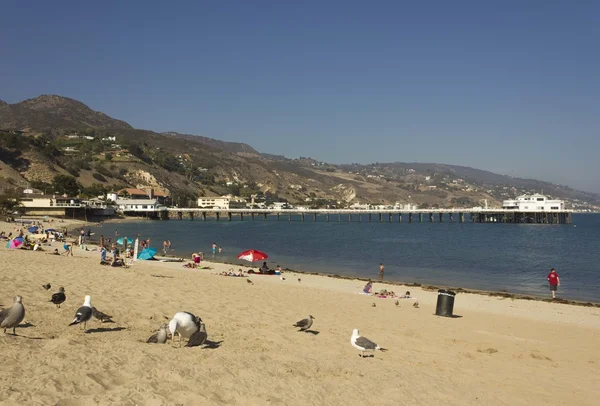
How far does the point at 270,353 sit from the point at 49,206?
85511mm

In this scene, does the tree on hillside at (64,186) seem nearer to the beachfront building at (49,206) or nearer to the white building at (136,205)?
the white building at (136,205)

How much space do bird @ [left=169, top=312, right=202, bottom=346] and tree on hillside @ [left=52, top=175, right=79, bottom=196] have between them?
10281 cm

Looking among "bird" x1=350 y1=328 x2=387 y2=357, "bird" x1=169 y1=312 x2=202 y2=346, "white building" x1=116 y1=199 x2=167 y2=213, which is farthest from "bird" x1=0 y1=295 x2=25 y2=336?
"white building" x1=116 y1=199 x2=167 y2=213

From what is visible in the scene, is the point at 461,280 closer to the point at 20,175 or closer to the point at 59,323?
the point at 59,323

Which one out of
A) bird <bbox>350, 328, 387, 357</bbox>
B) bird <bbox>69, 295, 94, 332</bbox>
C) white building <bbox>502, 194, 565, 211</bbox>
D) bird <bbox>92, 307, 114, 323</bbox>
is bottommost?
bird <bbox>350, 328, 387, 357</bbox>

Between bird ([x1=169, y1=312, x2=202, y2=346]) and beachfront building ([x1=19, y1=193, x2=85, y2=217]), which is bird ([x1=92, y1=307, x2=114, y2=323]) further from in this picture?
beachfront building ([x1=19, y1=193, x2=85, y2=217])

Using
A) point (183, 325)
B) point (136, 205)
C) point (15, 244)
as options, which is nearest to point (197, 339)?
point (183, 325)

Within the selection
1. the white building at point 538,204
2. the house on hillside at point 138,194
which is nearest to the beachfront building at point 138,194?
the house on hillside at point 138,194

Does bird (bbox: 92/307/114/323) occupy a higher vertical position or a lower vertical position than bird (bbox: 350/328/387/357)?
higher

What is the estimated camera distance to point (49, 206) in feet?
274

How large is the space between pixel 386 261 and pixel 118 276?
83.2 ft

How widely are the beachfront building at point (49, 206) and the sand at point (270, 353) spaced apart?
73538 mm

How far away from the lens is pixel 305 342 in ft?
32.2

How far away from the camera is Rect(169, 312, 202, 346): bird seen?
8.10 metres
